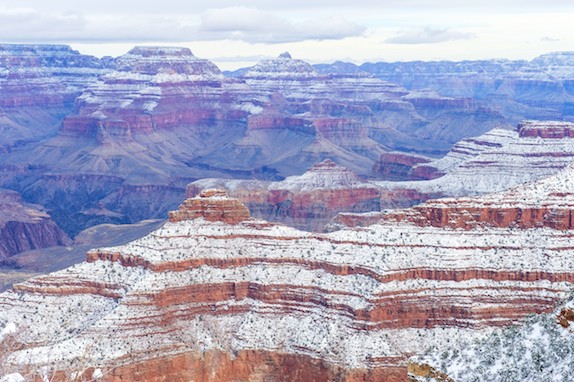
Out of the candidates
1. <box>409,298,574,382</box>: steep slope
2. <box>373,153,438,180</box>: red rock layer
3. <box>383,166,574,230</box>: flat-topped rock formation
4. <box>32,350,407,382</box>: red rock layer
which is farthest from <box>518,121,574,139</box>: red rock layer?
<box>409,298,574,382</box>: steep slope

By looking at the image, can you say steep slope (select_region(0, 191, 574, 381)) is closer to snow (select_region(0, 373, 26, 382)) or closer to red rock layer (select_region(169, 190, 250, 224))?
red rock layer (select_region(169, 190, 250, 224))

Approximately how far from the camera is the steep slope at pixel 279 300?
67.9m

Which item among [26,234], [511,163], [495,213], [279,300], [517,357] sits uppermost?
[517,357]

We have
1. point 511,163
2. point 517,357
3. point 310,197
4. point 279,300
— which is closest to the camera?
point 517,357

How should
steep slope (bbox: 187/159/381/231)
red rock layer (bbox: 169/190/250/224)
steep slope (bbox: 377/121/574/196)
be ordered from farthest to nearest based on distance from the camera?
steep slope (bbox: 187/159/381/231), steep slope (bbox: 377/121/574/196), red rock layer (bbox: 169/190/250/224)

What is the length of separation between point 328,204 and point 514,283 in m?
79.7

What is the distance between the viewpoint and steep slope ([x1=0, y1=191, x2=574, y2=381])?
67938mm

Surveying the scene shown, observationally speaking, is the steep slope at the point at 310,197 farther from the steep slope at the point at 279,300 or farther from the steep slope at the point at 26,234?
the steep slope at the point at 279,300

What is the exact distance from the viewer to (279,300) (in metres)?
73.7

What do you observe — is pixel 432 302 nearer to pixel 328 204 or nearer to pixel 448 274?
pixel 448 274

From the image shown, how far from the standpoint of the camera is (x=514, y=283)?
237 feet

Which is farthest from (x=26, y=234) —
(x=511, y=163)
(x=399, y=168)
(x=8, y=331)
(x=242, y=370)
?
(x=242, y=370)

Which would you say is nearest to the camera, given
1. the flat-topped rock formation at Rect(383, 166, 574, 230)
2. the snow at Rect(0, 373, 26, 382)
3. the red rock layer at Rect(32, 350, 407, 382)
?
the snow at Rect(0, 373, 26, 382)

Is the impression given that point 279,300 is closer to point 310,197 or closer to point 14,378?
point 14,378
